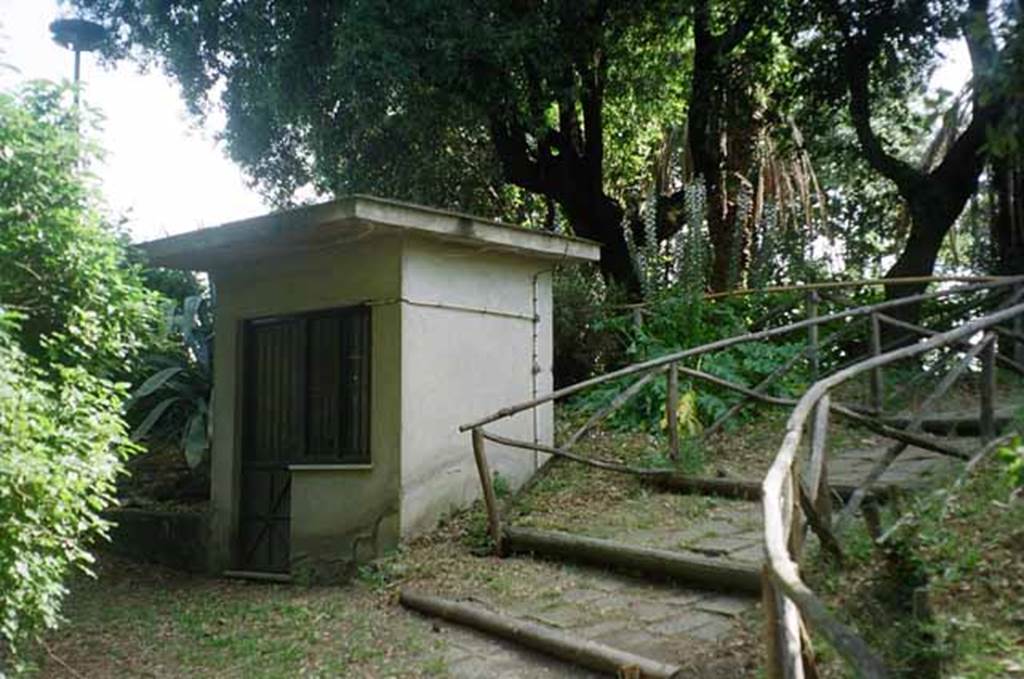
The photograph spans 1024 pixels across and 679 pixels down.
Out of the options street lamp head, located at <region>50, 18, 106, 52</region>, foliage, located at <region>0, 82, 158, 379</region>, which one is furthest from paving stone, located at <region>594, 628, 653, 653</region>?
street lamp head, located at <region>50, 18, 106, 52</region>

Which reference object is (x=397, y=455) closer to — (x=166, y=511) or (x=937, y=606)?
(x=166, y=511)

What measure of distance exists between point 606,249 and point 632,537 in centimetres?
731

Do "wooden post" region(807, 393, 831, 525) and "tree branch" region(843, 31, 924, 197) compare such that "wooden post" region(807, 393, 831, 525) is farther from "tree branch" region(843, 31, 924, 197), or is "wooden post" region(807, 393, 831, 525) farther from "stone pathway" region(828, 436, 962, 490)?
"tree branch" region(843, 31, 924, 197)

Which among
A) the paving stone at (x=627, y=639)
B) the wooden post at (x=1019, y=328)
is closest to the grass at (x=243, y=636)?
the paving stone at (x=627, y=639)

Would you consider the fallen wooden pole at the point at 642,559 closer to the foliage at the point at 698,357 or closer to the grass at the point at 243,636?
the grass at the point at 243,636

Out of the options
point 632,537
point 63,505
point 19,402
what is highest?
point 19,402

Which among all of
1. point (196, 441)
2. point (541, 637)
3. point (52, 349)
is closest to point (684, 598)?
point (541, 637)

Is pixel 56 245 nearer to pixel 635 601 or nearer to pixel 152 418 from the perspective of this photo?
pixel 635 601

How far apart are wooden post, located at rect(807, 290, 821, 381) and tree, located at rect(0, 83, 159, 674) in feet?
19.3

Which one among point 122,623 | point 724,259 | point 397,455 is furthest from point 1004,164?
point 122,623

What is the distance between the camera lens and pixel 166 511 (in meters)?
9.54

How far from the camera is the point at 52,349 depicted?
517 centimetres

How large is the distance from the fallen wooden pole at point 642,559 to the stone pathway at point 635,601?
7 cm

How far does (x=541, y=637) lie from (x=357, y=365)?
346cm
